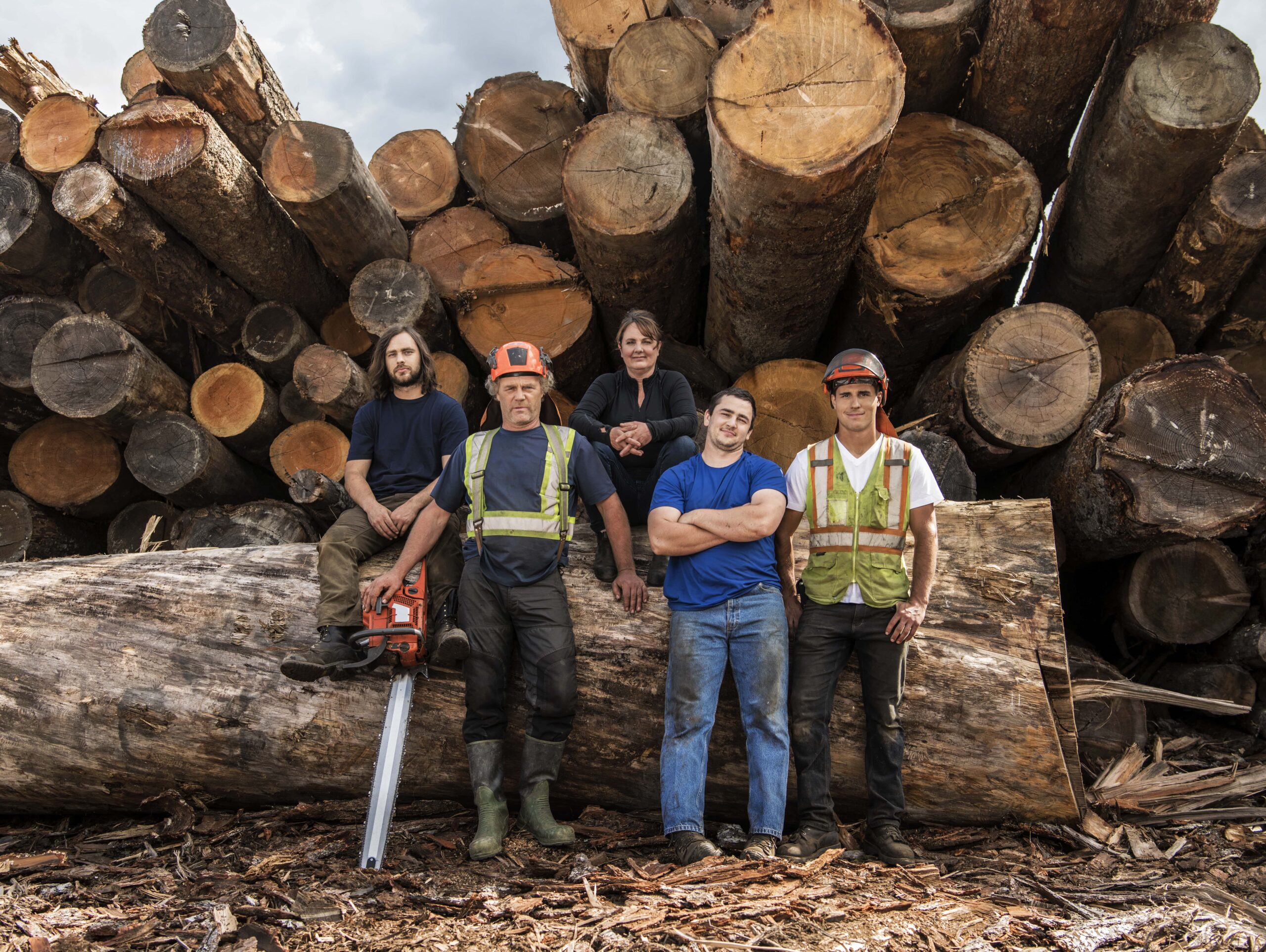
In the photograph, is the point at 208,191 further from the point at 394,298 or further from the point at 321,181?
the point at 394,298

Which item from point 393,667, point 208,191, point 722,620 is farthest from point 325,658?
point 208,191

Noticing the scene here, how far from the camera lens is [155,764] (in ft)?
12.8

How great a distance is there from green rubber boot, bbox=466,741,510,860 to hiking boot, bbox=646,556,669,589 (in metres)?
0.97

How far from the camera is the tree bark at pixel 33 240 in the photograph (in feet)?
17.8

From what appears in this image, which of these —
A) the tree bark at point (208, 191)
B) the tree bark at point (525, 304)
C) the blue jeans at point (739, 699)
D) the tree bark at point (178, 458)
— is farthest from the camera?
the tree bark at point (178, 458)

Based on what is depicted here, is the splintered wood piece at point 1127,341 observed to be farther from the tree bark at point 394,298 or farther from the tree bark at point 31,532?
the tree bark at point 31,532

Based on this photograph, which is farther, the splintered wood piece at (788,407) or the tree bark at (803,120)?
the splintered wood piece at (788,407)

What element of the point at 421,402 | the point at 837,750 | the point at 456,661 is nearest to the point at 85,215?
the point at 421,402

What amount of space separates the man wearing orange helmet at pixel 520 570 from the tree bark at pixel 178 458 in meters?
2.47

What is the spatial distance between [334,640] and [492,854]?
1.12 meters

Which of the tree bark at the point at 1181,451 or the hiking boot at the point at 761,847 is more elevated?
the tree bark at the point at 1181,451

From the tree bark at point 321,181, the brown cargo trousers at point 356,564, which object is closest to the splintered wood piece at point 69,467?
the tree bark at point 321,181

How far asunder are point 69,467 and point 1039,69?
6643mm

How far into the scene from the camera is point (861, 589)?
3.42 m
